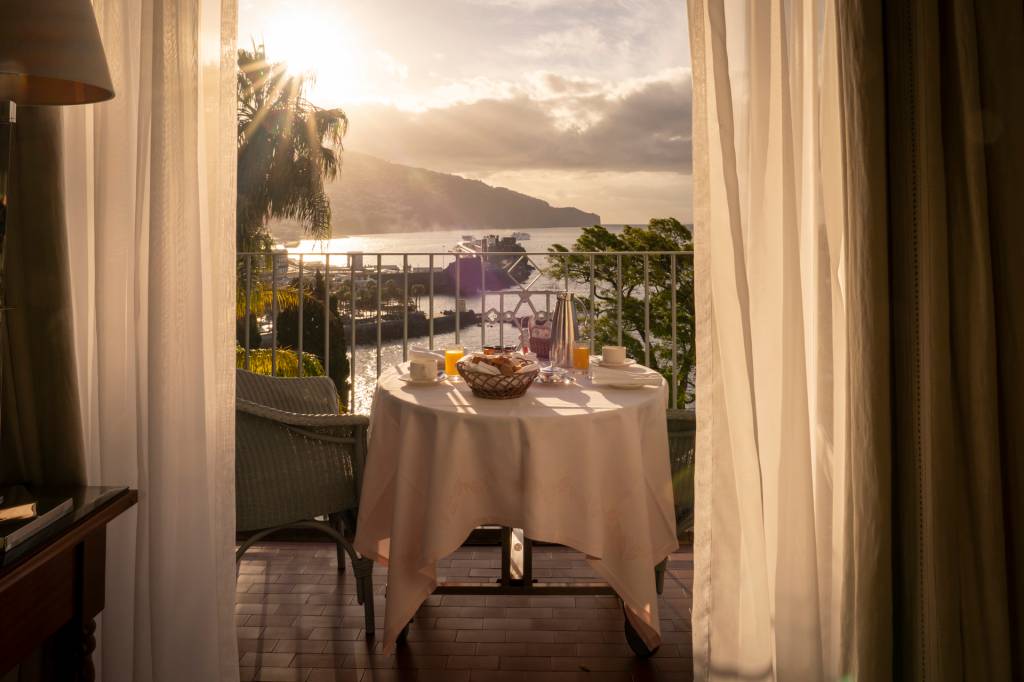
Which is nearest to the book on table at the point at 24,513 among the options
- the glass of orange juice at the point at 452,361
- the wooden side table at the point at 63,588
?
the wooden side table at the point at 63,588

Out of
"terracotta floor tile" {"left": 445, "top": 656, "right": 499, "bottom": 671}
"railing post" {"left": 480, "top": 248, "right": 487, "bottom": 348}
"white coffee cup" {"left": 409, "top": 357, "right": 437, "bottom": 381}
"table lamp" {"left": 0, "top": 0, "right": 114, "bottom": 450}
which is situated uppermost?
"table lamp" {"left": 0, "top": 0, "right": 114, "bottom": 450}

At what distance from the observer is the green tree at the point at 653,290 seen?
497 inches

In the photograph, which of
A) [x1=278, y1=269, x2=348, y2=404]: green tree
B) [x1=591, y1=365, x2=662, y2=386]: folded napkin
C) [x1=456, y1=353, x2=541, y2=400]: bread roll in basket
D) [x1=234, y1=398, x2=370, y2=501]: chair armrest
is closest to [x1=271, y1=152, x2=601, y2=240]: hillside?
[x1=278, y1=269, x2=348, y2=404]: green tree

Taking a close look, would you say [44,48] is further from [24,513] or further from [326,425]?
[326,425]

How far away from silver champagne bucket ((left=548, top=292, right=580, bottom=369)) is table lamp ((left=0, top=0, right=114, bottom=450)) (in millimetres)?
1607

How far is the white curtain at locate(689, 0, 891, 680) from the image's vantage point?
4.89 feet

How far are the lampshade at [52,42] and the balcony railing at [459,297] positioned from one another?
1.56 m

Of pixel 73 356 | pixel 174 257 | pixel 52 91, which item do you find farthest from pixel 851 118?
pixel 73 356

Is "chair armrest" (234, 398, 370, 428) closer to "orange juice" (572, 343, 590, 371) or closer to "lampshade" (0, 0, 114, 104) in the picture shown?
"orange juice" (572, 343, 590, 371)

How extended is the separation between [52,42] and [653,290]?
13324 millimetres

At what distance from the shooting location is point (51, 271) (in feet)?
4.99

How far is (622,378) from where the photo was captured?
2197 millimetres

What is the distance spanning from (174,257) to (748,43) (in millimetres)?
1441

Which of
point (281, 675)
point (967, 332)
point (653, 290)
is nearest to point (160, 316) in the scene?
point (281, 675)
